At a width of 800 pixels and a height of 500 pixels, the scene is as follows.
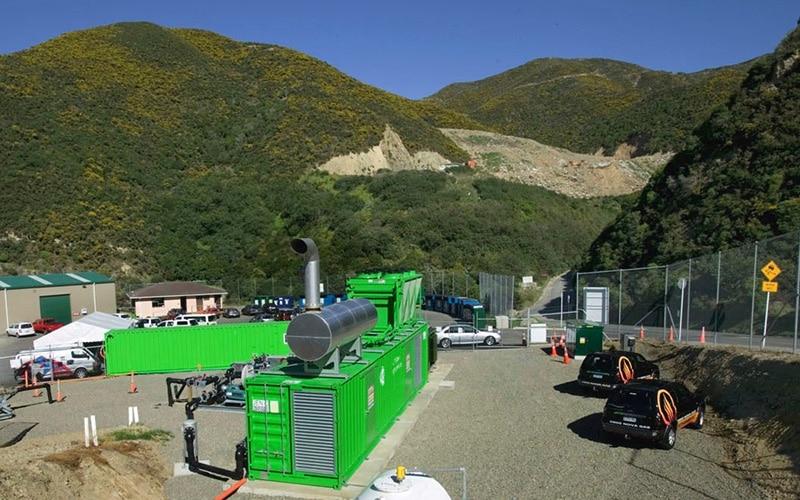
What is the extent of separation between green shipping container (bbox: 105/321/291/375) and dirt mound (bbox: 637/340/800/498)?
16939 millimetres

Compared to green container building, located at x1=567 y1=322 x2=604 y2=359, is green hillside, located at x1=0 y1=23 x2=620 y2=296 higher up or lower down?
higher up

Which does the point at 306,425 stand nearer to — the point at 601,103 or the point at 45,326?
the point at 45,326

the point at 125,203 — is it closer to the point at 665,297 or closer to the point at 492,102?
the point at 665,297

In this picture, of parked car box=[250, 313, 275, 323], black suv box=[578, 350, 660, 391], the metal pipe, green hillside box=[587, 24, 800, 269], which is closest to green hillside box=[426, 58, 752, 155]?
green hillside box=[587, 24, 800, 269]

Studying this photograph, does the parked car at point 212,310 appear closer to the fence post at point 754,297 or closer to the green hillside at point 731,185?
the green hillside at point 731,185

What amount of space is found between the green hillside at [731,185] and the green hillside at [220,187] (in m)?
16.5

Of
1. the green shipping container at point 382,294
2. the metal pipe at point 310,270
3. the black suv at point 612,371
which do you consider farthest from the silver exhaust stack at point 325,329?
the black suv at point 612,371

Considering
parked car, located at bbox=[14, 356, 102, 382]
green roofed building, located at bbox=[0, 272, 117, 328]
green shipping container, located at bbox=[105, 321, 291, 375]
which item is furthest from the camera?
green roofed building, located at bbox=[0, 272, 117, 328]

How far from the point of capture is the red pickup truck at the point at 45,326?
37125 millimetres

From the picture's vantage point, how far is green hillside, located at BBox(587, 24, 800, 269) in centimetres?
3098

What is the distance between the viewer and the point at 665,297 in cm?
2605

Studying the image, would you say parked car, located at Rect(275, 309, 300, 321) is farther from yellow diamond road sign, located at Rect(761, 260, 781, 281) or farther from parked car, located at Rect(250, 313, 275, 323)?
→ yellow diamond road sign, located at Rect(761, 260, 781, 281)

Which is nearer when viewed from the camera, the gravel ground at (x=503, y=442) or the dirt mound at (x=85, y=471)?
Result: the dirt mound at (x=85, y=471)

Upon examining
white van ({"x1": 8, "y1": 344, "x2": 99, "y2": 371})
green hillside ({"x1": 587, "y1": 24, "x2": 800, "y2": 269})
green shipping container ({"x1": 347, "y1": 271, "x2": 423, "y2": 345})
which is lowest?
white van ({"x1": 8, "y1": 344, "x2": 99, "y2": 371})
